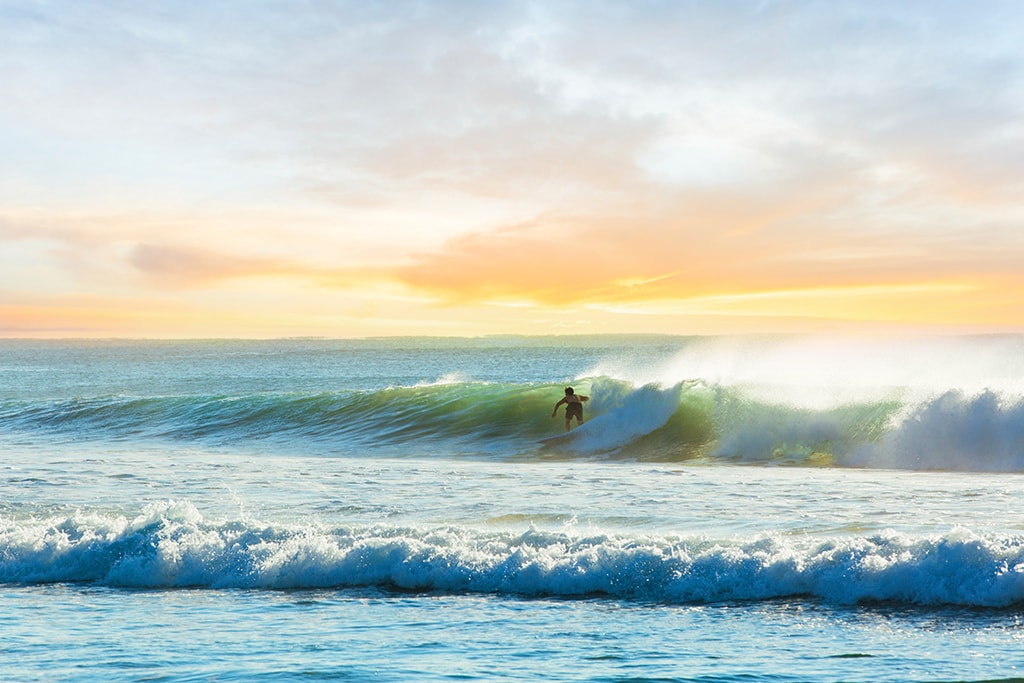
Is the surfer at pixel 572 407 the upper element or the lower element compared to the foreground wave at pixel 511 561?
upper

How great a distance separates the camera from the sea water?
638 cm

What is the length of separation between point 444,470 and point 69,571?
7.92 m

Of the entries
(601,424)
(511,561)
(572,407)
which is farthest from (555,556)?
(572,407)

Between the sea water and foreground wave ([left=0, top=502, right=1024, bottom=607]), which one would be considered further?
foreground wave ([left=0, top=502, right=1024, bottom=607])

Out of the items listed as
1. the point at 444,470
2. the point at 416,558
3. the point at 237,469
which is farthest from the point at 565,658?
the point at 237,469

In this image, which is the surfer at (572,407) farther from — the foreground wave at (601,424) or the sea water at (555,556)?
the sea water at (555,556)

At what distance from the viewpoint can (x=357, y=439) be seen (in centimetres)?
2320

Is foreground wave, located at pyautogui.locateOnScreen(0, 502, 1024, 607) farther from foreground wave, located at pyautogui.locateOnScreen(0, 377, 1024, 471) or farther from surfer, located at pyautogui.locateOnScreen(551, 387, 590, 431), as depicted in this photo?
surfer, located at pyautogui.locateOnScreen(551, 387, 590, 431)

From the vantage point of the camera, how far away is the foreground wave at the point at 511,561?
306 inches

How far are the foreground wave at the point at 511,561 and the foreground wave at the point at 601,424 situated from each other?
9.62 metres

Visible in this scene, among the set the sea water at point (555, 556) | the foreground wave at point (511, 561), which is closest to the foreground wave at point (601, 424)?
the sea water at point (555, 556)

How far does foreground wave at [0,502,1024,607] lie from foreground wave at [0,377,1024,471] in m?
9.62

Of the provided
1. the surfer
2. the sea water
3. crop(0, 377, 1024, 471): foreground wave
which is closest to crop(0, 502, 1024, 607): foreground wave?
the sea water

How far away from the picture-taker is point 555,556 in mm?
8766
